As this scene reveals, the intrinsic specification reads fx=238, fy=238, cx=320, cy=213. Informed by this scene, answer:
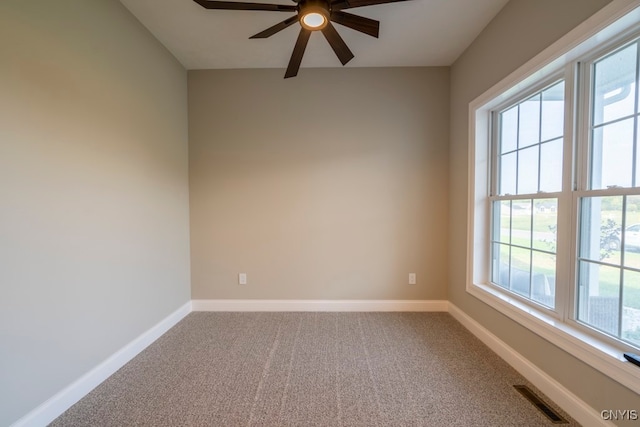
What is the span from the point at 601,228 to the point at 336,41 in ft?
6.41

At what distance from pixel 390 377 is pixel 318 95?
2706mm

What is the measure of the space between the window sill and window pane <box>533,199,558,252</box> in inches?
18.2

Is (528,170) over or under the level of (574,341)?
over

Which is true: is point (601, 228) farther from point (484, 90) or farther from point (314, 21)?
point (314, 21)

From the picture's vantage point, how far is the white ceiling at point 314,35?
1852 mm

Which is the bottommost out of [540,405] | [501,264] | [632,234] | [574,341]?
[540,405]

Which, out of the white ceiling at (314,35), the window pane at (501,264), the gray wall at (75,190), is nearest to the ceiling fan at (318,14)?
the white ceiling at (314,35)

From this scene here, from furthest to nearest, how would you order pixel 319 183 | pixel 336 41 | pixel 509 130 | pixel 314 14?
pixel 319 183 → pixel 509 130 → pixel 336 41 → pixel 314 14

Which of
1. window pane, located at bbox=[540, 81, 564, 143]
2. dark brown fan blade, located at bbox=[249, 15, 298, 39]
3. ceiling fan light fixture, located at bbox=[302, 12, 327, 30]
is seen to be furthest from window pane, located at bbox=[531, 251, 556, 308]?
dark brown fan blade, located at bbox=[249, 15, 298, 39]

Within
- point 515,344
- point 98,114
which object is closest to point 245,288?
point 98,114

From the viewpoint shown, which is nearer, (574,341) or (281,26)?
(574,341)

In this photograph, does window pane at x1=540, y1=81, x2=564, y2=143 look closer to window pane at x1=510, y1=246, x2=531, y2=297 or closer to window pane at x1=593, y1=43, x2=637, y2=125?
window pane at x1=593, y1=43, x2=637, y2=125

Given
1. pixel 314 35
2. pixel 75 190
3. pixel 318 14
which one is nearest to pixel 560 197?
pixel 318 14

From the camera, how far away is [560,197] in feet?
4.91
